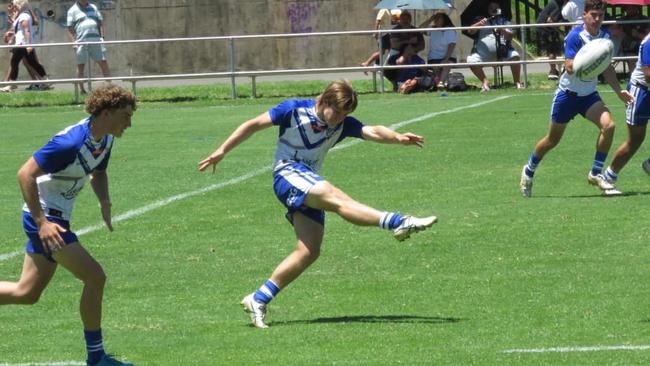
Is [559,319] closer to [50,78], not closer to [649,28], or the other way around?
[649,28]

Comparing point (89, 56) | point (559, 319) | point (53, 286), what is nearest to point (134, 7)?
point (89, 56)

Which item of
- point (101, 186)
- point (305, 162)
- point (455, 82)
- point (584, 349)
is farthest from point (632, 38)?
point (101, 186)

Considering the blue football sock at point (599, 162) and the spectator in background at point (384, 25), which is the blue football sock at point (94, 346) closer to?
the blue football sock at point (599, 162)

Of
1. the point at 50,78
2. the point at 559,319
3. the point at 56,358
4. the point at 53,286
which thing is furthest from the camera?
A: the point at 50,78

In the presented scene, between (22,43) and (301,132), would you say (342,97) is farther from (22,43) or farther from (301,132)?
(22,43)

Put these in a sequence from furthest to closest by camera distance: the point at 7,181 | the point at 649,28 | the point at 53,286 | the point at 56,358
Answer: the point at 649,28 → the point at 7,181 → the point at 53,286 → the point at 56,358

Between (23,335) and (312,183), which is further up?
(312,183)

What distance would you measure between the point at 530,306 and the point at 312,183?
1.70m

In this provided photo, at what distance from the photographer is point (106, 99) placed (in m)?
8.11

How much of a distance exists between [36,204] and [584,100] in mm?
7861

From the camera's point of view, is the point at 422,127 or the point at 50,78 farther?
the point at 50,78

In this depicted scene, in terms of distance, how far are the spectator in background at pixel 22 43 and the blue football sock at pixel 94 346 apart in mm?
21131

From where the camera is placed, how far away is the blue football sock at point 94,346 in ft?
26.8

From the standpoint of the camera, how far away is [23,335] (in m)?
9.26
